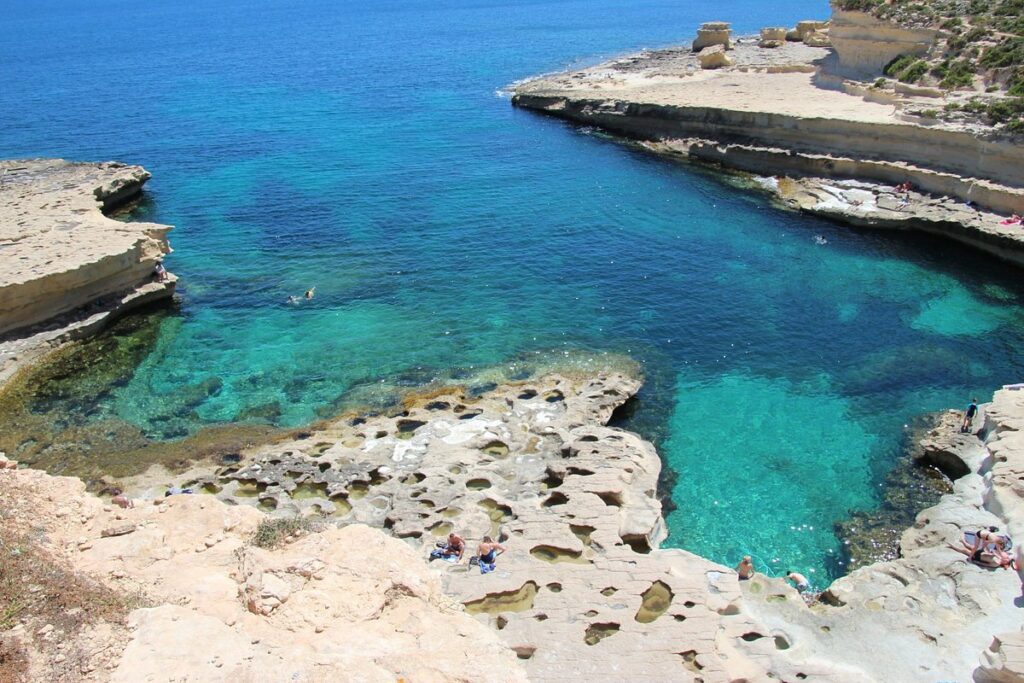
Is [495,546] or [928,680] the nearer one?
[928,680]

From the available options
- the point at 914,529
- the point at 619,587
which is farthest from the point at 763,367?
the point at 619,587

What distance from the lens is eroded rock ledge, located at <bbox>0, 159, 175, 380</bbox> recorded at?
33.6m

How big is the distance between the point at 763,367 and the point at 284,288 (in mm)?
23990

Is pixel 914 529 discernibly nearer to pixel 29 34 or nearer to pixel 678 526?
pixel 678 526

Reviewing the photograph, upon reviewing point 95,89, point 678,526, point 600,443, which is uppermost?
point 95,89

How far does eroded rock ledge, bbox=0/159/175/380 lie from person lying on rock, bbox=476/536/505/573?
23.1 metres

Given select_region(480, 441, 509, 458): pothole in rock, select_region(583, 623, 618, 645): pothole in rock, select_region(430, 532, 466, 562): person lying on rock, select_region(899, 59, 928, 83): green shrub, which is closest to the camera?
select_region(583, 623, 618, 645): pothole in rock

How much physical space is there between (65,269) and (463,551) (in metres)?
23.8

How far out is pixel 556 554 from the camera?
21203 mm

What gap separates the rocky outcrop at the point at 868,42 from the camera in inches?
2467

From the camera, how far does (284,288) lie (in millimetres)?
40562

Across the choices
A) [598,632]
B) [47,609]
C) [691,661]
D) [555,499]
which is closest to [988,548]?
[691,661]

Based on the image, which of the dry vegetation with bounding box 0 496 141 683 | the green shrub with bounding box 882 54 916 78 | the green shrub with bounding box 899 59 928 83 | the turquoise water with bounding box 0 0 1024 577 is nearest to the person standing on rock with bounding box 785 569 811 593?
the turquoise water with bounding box 0 0 1024 577

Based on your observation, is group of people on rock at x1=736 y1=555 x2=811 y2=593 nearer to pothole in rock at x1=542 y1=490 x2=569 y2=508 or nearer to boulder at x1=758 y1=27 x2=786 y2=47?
pothole in rock at x1=542 y1=490 x2=569 y2=508
